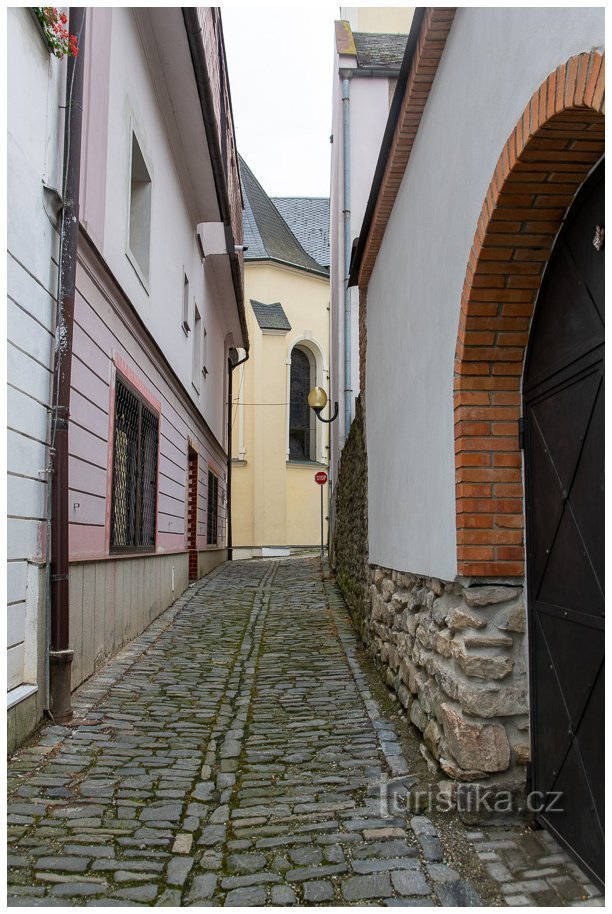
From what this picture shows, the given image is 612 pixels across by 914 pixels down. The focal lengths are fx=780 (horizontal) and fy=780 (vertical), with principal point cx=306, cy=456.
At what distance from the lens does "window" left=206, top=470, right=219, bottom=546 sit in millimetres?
16356

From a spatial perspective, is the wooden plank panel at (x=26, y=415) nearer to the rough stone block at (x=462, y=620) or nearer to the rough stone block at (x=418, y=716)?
the rough stone block at (x=462, y=620)

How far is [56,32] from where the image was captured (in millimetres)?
4996

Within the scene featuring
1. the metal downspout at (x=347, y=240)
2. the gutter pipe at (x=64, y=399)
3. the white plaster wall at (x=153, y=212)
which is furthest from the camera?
the metal downspout at (x=347, y=240)

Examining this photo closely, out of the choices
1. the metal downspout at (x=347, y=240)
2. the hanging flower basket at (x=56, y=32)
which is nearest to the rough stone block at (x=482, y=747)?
the hanging flower basket at (x=56, y=32)

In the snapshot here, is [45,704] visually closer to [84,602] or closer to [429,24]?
[84,602]

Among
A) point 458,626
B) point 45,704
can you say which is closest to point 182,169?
point 45,704

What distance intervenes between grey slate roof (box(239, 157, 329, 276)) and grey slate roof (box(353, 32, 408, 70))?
11.8 metres

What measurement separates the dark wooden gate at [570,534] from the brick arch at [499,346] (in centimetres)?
8

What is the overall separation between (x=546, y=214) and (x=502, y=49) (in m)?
0.72

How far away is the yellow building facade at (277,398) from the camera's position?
80.1 ft

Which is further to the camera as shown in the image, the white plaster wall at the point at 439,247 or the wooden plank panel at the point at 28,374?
the wooden plank panel at the point at 28,374

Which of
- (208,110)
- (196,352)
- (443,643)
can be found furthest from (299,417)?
(443,643)

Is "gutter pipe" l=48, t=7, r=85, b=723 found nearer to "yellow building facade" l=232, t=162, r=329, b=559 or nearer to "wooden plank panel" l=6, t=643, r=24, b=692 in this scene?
"wooden plank panel" l=6, t=643, r=24, b=692

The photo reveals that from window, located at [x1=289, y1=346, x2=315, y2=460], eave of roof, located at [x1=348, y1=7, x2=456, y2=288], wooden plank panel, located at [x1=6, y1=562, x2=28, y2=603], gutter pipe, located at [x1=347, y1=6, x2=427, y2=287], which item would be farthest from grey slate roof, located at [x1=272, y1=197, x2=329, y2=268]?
wooden plank panel, located at [x1=6, y1=562, x2=28, y2=603]
